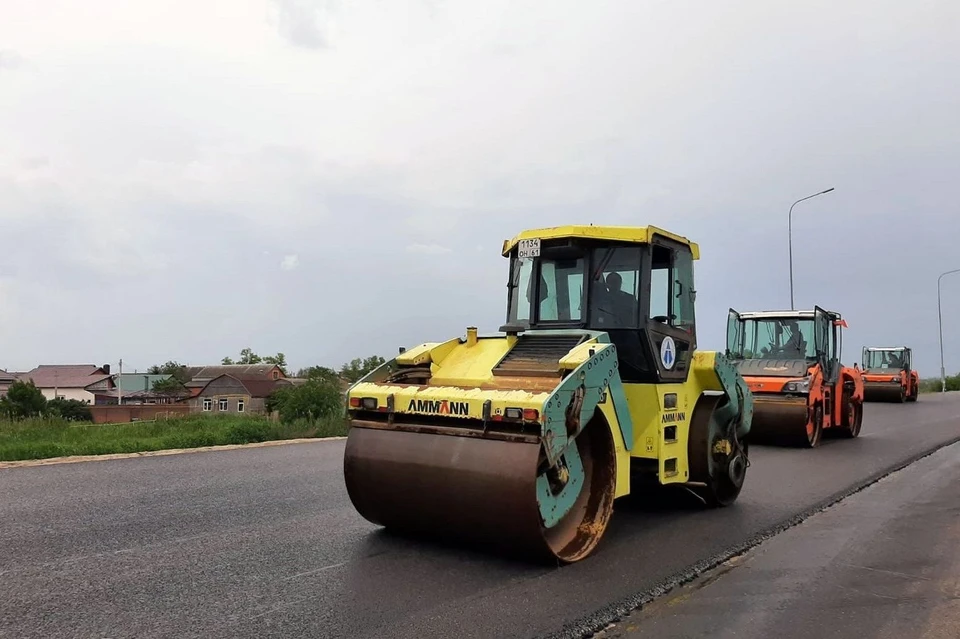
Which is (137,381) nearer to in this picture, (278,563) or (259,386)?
(259,386)

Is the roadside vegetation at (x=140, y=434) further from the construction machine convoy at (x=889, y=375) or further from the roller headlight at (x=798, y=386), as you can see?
the construction machine convoy at (x=889, y=375)

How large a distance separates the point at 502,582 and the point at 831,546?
290 cm

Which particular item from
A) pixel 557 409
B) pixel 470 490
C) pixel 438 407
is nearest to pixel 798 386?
pixel 557 409

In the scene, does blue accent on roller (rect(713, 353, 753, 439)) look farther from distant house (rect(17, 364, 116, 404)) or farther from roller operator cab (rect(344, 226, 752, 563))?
distant house (rect(17, 364, 116, 404))

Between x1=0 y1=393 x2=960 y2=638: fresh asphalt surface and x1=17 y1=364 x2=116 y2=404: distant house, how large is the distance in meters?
72.4

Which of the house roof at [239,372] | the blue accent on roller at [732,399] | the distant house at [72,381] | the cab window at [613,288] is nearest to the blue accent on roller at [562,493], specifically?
the cab window at [613,288]

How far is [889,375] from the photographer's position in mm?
26359

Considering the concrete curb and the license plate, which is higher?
the license plate

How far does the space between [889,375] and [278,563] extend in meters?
26.5

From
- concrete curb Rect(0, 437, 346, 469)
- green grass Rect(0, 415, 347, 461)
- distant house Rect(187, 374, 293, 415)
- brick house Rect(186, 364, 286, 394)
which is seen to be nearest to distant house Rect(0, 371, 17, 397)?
brick house Rect(186, 364, 286, 394)

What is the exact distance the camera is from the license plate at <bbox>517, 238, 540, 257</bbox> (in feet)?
20.0

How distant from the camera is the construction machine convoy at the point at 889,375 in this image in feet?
86.3

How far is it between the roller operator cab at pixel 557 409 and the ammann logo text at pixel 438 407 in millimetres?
10

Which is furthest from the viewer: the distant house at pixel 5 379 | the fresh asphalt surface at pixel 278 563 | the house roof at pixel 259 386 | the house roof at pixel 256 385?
the distant house at pixel 5 379
